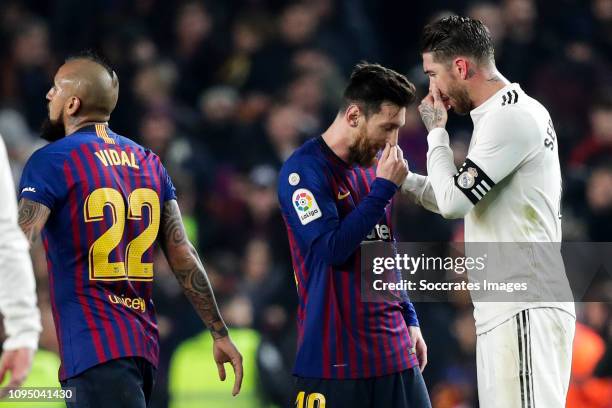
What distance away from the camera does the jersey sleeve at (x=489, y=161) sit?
15.3 feet

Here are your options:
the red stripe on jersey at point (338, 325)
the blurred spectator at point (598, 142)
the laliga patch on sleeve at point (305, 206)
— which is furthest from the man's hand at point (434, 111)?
the blurred spectator at point (598, 142)

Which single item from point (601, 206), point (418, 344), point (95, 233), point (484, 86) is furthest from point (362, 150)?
point (601, 206)

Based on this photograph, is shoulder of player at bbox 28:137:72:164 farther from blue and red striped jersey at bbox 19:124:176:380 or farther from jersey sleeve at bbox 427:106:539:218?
jersey sleeve at bbox 427:106:539:218

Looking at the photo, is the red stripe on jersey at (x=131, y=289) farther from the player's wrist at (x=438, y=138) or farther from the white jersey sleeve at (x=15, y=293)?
the player's wrist at (x=438, y=138)

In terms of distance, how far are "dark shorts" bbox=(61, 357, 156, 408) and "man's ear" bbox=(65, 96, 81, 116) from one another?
1.06 metres

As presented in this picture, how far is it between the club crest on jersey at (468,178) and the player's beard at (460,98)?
394mm

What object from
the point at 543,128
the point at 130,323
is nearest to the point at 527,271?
the point at 543,128

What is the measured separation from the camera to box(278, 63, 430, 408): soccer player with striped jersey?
15.9 feet

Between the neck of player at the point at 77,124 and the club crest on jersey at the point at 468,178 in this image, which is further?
the neck of player at the point at 77,124

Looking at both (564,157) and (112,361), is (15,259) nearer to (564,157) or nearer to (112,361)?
(112,361)

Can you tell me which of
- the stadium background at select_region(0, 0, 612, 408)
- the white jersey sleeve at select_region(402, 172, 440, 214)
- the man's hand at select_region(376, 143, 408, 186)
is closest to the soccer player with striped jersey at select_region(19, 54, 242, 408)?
the man's hand at select_region(376, 143, 408, 186)

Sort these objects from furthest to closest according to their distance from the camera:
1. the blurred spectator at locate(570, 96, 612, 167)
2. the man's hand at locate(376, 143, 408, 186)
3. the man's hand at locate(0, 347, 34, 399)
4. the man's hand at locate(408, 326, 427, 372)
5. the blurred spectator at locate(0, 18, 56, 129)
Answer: the blurred spectator at locate(0, 18, 56, 129), the blurred spectator at locate(570, 96, 612, 167), the man's hand at locate(408, 326, 427, 372), the man's hand at locate(376, 143, 408, 186), the man's hand at locate(0, 347, 34, 399)

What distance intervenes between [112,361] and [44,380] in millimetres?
2439

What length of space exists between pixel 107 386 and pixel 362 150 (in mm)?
1478
